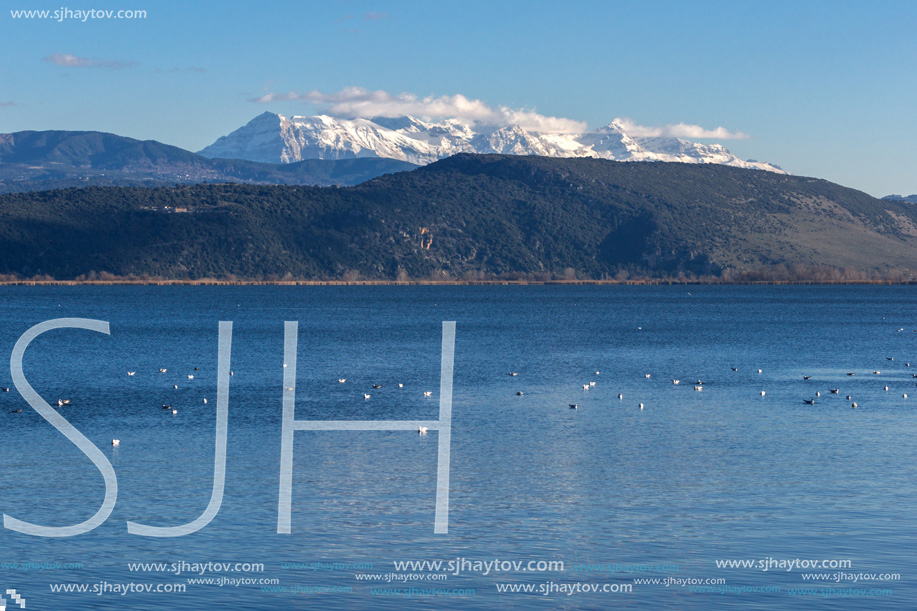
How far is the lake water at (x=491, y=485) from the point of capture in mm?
22078

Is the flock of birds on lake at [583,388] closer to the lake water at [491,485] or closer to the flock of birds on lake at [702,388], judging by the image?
the flock of birds on lake at [702,388]

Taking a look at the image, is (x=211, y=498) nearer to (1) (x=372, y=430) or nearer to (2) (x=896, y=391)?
(1) (x=372, y=430)

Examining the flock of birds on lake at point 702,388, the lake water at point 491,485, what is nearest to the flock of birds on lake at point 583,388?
the flock of birds on lake at point 702,388

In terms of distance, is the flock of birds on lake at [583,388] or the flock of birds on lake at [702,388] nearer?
the flock of birds on lake at [583,388]

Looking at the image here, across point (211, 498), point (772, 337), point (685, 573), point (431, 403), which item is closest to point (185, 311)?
point (772, 337)

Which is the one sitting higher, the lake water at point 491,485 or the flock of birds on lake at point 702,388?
the flock of birds on lake at point 702,388

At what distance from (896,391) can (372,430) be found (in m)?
28.8

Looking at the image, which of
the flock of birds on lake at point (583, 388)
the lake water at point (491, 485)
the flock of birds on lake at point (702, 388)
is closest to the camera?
the lake water at point (491, 485)

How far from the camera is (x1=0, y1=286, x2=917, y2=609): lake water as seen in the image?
22.1 metres

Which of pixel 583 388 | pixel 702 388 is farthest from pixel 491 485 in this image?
pixel 702 388

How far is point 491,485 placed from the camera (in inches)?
1220

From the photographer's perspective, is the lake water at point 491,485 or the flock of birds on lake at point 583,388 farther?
the flock of birds on lake at point 583,388

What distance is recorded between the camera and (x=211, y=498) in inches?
1130

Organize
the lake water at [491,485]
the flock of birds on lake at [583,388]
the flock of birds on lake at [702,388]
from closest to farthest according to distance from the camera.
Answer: the lake water at [491,485], the flock of birds on lake at [583,388], the flock of birds on lake at [702,388]
